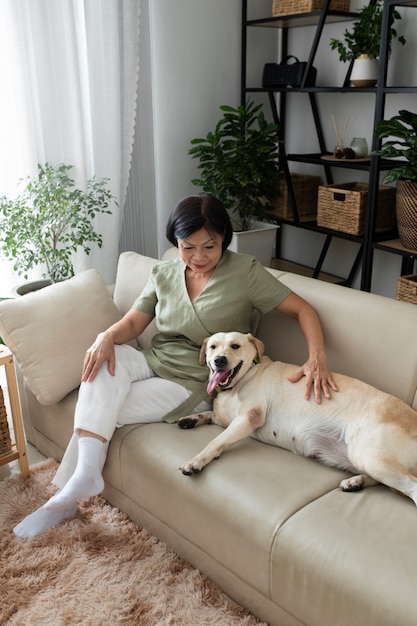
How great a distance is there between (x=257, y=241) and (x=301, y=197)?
38 cm

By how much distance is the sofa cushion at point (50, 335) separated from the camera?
1.98m

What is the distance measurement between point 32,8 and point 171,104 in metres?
0.91

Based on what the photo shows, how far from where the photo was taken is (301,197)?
3.56 metres

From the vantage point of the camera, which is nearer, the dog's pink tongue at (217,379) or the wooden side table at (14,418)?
the dog's pink tongue at (217,379)

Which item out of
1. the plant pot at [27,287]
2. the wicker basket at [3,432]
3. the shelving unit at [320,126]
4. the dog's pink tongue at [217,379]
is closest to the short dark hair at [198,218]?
the dog's pink tongue at [217,379]

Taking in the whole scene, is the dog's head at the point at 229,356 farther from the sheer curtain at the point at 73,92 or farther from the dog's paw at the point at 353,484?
the sheer curtain at the point at 73,92

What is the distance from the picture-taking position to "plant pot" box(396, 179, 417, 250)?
2.76m

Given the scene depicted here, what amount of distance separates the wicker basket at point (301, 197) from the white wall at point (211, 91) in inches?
6.9

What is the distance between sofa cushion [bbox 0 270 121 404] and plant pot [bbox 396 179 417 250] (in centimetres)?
153

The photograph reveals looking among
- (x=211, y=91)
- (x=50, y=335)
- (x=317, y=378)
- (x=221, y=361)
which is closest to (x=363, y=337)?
(x=317, y=378)

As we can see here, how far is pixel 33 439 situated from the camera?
7.51 ft

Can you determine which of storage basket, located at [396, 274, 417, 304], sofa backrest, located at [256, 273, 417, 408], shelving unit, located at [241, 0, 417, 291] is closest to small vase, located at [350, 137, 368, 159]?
shelving unit, located at [241, 0, 417, 291]

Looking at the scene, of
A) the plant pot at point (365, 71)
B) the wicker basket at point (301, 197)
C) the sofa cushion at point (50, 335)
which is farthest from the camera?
the wicker basket at point (301, 197)

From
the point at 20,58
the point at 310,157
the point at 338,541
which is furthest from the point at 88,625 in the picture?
the point at 310,157
